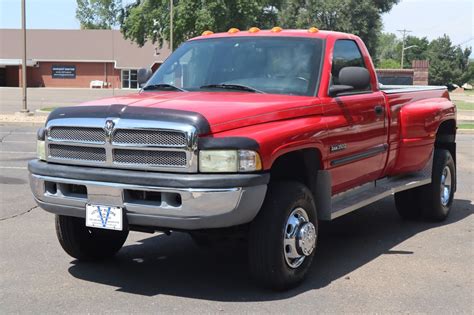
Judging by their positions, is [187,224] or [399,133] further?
[399,133]

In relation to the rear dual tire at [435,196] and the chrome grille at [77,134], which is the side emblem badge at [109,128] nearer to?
the chrome grille at [77,134]

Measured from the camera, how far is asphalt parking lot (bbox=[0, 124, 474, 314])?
4.70 metres

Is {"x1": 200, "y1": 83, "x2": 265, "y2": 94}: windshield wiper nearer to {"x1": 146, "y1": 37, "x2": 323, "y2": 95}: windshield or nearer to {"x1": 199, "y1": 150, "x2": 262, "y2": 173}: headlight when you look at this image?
{"x1": 146, "y1": 37, "x2": 323, "y2": 95}: windshield

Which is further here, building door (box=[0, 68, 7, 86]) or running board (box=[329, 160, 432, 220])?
building door (box=[0, 68, 7, 86])

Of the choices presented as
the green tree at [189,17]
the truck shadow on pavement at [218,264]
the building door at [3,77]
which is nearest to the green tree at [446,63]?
the green tree at [189,17]

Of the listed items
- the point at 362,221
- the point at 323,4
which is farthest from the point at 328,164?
the point at 323,4

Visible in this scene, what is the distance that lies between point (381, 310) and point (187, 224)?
1526 millimetres

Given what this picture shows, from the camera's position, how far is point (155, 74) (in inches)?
253

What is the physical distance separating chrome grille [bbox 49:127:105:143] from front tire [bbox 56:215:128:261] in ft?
2.69

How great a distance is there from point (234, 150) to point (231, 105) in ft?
1.79

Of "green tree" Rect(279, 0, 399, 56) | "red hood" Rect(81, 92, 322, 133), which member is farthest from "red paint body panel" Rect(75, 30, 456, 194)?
"green tree" Rect(279, 0, 399, 56)

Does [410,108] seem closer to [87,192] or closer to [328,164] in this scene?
[328,164]

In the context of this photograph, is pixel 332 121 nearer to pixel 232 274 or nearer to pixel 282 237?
pixel 282 237

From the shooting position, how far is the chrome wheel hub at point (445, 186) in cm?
776
